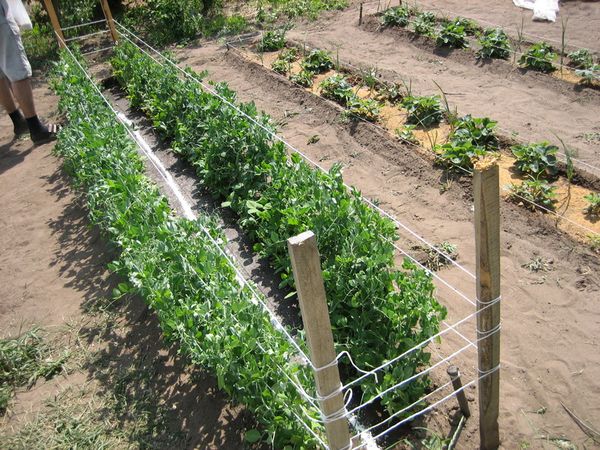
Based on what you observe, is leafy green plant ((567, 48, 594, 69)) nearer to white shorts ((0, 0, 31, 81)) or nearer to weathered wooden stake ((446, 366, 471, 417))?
weathered wooden stake ((446, 366, 471, 417))

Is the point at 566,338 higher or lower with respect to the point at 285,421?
lower

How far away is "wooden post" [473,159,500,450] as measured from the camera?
215 centimetres

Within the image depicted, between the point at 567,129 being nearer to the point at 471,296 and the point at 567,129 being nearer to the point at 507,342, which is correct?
the point at 471,296

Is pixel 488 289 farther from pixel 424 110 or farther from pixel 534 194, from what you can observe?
pixel 424 110

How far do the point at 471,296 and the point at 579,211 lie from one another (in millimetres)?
1380

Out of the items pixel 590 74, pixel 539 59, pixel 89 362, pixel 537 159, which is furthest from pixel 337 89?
pixel 89 362

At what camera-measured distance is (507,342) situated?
3.52m

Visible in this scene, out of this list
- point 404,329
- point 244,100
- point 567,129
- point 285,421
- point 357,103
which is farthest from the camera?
point 244,100

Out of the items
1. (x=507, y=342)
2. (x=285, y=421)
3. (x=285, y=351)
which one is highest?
(x=285, y=351)

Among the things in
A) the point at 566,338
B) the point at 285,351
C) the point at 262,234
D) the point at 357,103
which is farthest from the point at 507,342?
the point at 357,103

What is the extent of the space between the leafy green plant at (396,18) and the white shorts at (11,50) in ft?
18.2

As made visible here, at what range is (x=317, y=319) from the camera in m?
1.97

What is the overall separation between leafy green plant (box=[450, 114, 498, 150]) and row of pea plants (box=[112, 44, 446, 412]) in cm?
189

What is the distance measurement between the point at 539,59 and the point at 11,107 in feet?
22.4
